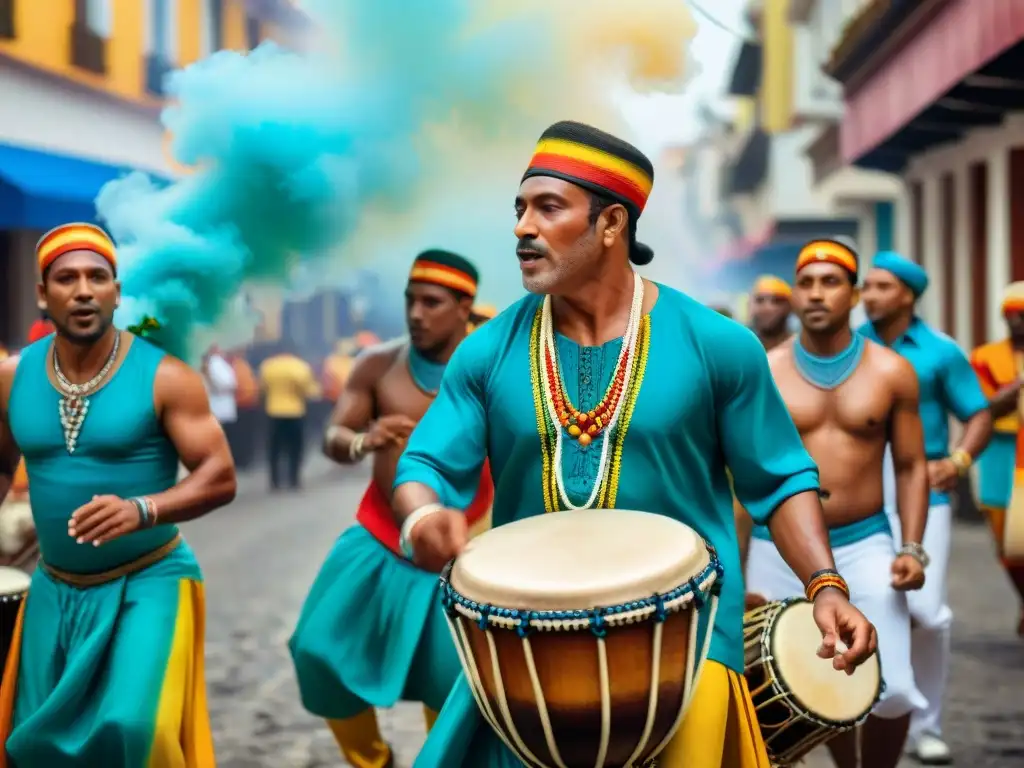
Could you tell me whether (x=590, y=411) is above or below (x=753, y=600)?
above

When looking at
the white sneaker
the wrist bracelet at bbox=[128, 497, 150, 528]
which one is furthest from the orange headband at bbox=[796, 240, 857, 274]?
the wrist bracelet at bbox=[128, 497, 150, 528]

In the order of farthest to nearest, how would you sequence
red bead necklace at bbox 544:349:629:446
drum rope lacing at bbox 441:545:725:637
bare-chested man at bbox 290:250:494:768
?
bare-chested man at bbox 290:250:494:768
red bead necklace at bbox 544:349:629:446
drum rope lacing at bbox 441:545:725:637

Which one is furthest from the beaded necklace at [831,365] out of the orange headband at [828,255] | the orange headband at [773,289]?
the orange headband at [773,289]

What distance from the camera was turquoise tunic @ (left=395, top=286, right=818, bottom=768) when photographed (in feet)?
13.3

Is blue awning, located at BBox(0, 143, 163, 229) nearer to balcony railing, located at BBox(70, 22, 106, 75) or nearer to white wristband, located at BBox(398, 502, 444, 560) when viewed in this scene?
balcony railing, located at BBox(70, 22, 106, 75)

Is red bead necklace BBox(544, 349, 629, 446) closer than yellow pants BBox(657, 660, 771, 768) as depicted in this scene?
No

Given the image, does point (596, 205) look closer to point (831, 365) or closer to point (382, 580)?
point (831, 365)

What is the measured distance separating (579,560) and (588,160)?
1034 mm

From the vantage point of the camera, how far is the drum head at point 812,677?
5.11 meters

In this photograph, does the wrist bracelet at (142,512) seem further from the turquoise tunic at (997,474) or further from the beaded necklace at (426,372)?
the turquoise tunic at (997,474)

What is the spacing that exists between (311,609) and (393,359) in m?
1.14

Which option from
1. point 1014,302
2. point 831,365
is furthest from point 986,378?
point 831,365

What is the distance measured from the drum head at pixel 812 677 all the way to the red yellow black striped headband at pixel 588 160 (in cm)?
165

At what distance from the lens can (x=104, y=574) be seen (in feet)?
18.4
